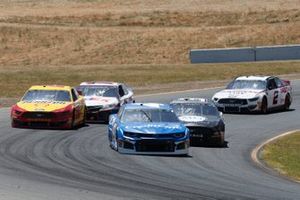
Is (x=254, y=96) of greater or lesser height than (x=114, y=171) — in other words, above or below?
below

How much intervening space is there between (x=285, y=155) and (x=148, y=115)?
387cm

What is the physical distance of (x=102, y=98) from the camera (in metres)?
29.6

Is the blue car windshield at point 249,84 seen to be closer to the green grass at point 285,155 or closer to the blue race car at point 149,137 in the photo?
the green grass at point 285,155

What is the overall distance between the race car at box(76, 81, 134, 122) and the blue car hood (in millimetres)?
7158

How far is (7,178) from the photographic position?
16.6 m

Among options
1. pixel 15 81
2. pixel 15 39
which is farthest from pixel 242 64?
pixel 15 39

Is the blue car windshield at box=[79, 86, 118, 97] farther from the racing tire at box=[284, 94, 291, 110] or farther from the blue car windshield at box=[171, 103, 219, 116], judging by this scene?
the racing tire at box=[284, 94, 291, 110]

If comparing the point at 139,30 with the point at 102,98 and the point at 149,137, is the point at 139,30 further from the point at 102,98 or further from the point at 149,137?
the point at 149,137

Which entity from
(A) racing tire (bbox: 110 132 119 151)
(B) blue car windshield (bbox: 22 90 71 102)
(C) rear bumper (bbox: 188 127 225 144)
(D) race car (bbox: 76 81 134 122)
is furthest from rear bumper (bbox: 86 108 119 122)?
(A) racing tire (bbox: 110 132 119 151)

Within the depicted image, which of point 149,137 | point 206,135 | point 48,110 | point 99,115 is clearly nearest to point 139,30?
point 99,115

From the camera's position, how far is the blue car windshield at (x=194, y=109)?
82.3 feet

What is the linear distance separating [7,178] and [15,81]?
30.7m

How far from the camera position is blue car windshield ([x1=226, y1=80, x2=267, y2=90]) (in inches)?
1357

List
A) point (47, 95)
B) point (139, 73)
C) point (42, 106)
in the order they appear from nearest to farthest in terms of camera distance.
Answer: point (42, 106) → point (47, 95) → point (139, 73)
